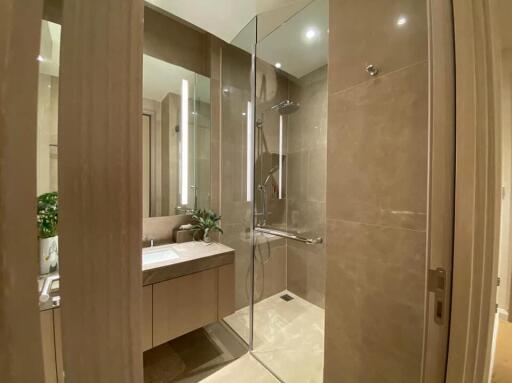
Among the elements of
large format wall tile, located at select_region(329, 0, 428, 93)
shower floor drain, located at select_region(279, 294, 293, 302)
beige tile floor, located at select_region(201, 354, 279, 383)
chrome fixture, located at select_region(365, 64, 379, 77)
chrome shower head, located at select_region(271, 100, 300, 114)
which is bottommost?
beige tile floor, located at select_region(201, 354, 279, 383)

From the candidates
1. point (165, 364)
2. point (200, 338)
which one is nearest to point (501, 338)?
point (200, 338)

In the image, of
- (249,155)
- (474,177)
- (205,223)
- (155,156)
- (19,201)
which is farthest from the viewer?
(249,155)

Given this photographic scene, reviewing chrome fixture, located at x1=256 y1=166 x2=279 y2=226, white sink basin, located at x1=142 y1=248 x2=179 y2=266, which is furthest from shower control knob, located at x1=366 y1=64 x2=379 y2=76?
white sink basin, located at x1=142 y1=248 x2=179 y2=266

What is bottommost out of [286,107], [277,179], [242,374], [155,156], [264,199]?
[242,374]

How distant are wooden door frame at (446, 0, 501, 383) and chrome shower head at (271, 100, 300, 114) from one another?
155cm

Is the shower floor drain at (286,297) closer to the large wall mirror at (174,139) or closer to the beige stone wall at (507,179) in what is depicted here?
the large wall mirror at (174,139)

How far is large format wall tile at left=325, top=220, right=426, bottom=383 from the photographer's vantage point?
2.32 feet

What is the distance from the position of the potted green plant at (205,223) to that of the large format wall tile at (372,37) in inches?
53.2

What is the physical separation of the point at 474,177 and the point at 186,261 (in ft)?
4.73

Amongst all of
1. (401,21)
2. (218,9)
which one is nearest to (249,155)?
(218,9)

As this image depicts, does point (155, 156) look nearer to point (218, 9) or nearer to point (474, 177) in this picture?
point (218, 9)

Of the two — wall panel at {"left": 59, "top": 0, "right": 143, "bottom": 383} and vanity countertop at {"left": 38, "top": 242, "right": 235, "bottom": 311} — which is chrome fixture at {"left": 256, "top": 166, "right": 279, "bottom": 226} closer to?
vanity countertop at {"left": 38, "top": 242, "right": 235, "bottom": 311}

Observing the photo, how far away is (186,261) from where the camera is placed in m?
1.30

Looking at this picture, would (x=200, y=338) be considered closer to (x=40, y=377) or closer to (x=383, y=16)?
(x=40, y=377)
